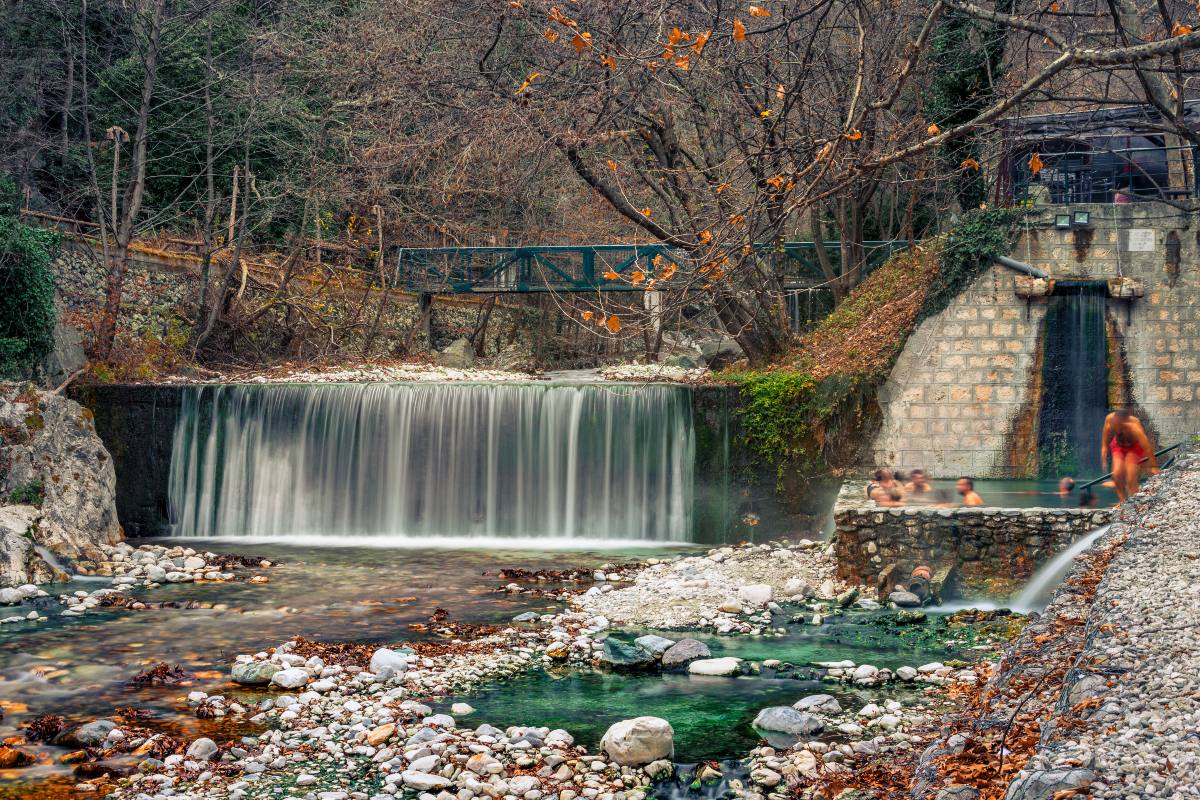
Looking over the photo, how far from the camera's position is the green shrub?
16.7 meters

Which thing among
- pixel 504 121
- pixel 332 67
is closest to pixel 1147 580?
pixel 504 121

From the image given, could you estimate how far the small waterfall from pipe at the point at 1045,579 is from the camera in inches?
403

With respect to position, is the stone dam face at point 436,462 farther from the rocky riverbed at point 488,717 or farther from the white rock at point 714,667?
the white rock at point 714,667

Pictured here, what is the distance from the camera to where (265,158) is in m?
25.3

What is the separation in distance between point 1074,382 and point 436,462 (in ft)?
32.6

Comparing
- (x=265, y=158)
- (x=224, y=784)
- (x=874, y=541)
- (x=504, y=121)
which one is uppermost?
(x=265, y=158)

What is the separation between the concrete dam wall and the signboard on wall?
15 mm

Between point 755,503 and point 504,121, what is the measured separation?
662 centimetres

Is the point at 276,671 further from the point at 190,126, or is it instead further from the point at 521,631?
the point at 190,126

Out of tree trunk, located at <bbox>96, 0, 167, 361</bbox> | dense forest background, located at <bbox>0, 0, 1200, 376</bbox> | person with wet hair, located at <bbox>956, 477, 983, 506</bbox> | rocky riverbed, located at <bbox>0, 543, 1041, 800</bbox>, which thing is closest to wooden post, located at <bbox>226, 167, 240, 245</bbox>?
dense forest background, located at <bbox>0, 0, 1200, 376</bbox>

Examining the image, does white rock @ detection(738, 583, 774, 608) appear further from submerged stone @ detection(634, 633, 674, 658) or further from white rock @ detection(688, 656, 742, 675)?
white rock @ detection(688, 656, 742, 675)

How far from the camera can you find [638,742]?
6.59m

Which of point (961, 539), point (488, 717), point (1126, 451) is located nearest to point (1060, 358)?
point (1126, 451)

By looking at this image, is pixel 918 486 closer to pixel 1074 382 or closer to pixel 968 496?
pixel 968 496
